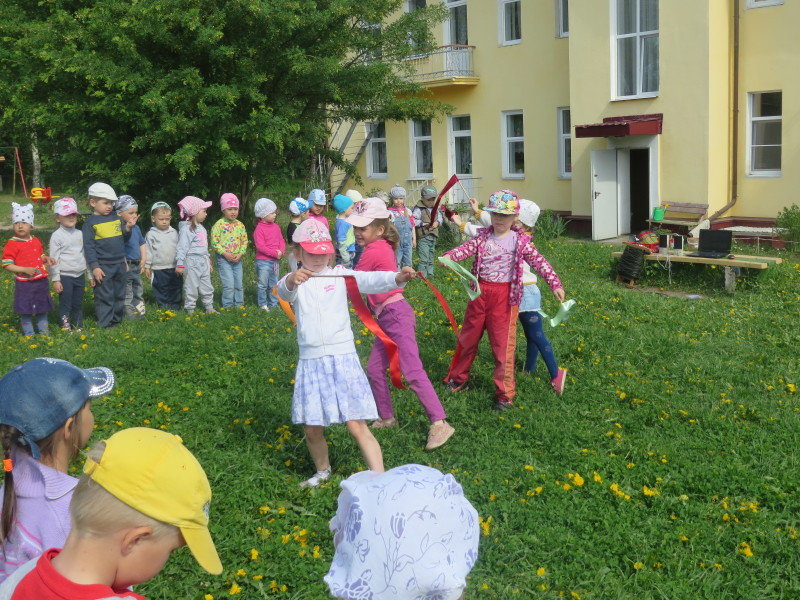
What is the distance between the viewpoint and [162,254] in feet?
35.7

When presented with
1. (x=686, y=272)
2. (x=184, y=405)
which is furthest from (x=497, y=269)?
(x=686, y=272)

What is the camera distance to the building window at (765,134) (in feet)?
A: 56.2

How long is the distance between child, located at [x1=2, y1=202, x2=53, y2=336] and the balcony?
46.8 ft

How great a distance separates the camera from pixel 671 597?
445cm

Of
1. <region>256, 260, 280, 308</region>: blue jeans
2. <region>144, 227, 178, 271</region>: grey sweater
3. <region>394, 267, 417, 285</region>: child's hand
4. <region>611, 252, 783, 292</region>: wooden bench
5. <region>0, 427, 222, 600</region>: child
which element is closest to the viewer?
<region>0, 427, 222, 600</region>: child

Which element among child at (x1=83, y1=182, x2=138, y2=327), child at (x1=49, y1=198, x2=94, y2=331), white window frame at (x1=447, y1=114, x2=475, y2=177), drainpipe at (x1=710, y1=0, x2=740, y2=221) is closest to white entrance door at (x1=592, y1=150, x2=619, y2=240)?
drainpipe at (x1=710, y1=0, x2=740, y2=221)

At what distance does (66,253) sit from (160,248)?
121 cm

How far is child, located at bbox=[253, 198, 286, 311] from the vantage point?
11172 mm

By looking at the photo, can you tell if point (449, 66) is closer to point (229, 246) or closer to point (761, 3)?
point (761, 3)

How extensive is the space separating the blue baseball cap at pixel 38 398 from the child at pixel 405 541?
1082 mm

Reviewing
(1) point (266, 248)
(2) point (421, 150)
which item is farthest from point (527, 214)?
(2) point (421, 150)

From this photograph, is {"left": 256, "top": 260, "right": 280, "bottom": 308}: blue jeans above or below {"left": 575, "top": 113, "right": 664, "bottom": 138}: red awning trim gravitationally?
below

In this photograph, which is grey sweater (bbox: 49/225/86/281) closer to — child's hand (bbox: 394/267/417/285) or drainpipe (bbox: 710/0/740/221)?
child's hand (bbox: 394/267/417/285)

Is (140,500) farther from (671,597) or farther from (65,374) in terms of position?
(671,597)
